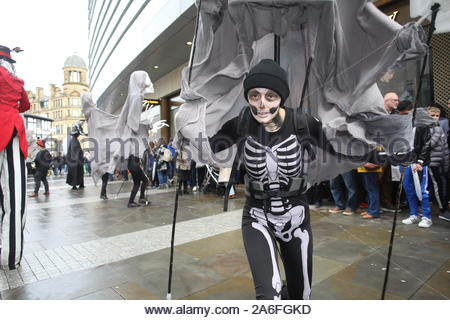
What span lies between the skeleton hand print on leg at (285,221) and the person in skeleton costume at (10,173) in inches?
125

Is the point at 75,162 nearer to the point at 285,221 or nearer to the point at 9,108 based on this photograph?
the point at 9,108

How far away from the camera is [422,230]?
4.91 metres

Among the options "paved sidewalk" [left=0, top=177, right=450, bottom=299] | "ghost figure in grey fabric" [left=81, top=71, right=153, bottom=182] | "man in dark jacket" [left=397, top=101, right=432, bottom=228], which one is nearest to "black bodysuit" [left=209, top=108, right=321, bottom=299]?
"paved sidewalk" [left=0, top=177, right=450, bottom=299]

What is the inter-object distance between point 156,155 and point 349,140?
35.1 ft

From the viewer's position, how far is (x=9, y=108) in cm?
365

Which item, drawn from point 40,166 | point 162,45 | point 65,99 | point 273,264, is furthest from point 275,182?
point 65,99

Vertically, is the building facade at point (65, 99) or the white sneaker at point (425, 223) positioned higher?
the building facade at point (65, 99)

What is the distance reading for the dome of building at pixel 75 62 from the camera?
96225 millimetres

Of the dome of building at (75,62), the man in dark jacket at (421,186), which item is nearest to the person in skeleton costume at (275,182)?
the man in dark jacket at (421,186)

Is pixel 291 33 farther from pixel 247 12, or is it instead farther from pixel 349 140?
pixel 349 140

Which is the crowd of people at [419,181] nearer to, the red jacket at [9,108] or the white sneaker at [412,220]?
the white sneaker at [412,220]

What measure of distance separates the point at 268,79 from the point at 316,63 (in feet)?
3.07

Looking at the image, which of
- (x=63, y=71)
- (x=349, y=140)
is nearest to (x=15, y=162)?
(x=349, y=140)

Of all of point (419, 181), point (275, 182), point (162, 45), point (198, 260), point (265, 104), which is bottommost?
point (198, 260)
